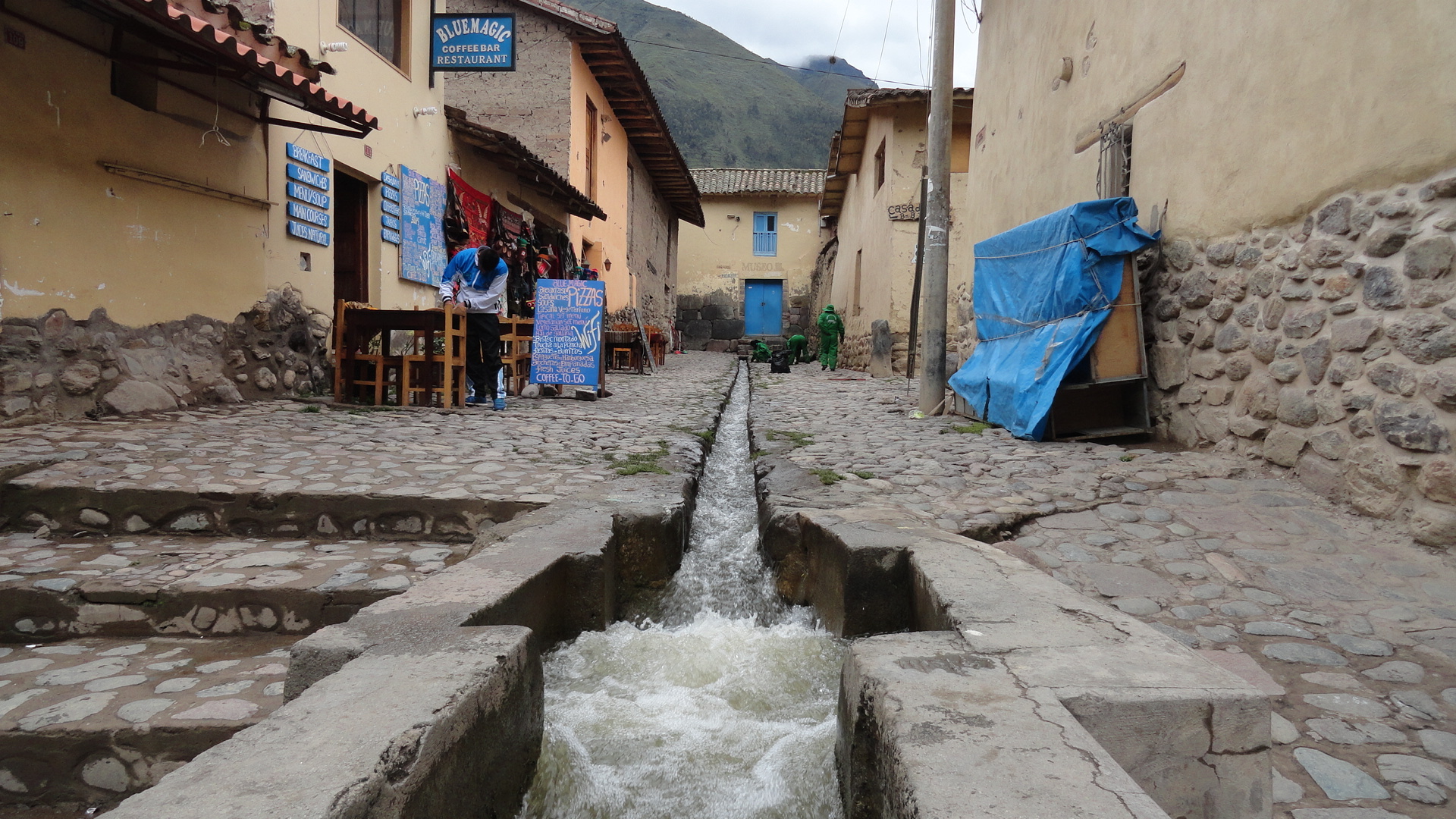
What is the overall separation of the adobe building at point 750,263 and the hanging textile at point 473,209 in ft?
56.5

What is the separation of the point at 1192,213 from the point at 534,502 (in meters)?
4.21

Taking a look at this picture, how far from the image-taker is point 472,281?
23.4 ft

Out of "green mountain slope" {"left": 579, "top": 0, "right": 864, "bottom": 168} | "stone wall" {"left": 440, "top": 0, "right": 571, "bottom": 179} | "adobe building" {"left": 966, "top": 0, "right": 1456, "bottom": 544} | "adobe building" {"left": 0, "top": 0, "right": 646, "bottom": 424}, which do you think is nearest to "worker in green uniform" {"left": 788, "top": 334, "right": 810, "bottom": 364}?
"stone wall" {"left": 440, "top": 0, "right": 571, "bottom": 179}

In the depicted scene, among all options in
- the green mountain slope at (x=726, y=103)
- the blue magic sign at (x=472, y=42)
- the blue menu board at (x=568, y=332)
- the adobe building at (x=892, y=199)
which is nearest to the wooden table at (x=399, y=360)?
the blue menu board at (x=568, y=332)

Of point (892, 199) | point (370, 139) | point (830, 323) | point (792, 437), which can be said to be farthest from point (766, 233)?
point (792, 437)

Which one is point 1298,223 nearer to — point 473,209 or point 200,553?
point 200,553

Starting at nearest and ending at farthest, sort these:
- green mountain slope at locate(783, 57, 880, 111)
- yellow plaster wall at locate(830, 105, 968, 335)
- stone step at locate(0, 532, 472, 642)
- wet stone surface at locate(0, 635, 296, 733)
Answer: wet stone surface at locate(0, 635, 296, 733) → stone step at locate(0, 532, 472, 642) → yellow plaster wall at locate(830, 105, 968, 335) → green mountain slope at locate(783, 57, 880, 111)

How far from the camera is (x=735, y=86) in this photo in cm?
7619

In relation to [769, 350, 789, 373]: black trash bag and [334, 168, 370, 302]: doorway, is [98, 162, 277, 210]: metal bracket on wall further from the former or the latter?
[769, 350, 789, 373]: black trash bag

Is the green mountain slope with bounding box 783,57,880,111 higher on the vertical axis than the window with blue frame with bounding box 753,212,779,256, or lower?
higher

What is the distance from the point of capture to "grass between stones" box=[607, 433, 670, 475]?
13.9 ft

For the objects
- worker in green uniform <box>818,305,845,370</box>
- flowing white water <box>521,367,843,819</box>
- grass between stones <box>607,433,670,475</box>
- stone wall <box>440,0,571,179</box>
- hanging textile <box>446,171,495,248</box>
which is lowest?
flowing white water <box>521,367,843,819</box>

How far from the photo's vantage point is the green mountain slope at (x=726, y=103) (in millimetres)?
67125

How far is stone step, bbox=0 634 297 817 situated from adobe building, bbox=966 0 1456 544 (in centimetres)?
392
